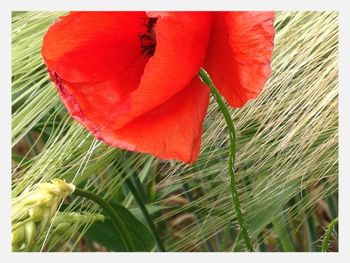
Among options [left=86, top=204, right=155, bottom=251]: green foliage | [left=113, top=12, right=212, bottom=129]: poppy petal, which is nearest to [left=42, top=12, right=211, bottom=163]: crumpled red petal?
[left=113, top=12, right=212, bottom=129]: poppy petal

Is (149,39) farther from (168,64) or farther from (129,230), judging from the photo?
(129,230)

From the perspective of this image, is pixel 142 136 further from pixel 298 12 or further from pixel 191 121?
pixel 298 12

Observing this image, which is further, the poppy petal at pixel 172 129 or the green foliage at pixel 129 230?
the green foliage at pixel 129 230

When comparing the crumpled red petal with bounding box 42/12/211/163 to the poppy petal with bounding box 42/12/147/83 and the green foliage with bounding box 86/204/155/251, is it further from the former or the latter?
the green foliage with bounding box 86/204/155/251

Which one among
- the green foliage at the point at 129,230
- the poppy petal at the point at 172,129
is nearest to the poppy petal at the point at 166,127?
the poppy petal at the point at 172,129

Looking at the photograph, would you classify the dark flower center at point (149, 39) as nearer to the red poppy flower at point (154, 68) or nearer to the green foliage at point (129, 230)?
the red poppy flower at point (154, 68)
